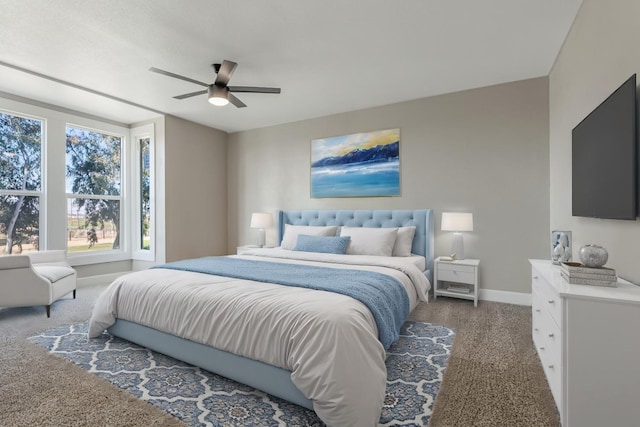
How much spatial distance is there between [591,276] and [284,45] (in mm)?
2909

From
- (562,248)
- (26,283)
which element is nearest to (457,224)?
(562,248)

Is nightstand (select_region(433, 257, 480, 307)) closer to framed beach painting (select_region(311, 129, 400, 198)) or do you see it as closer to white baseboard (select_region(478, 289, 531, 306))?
white baseboard (select_region(478, 289, 531, 306))

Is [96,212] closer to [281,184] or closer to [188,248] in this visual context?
[188,248]

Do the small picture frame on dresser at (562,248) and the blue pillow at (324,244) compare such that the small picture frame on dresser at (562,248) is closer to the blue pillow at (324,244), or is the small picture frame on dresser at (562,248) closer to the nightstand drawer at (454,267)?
the nightstand drawer at (454,267)

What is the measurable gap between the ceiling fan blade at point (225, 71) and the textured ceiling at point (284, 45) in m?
0.21

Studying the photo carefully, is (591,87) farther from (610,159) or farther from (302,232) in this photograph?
(302,232)

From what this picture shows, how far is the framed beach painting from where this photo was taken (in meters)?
4.43

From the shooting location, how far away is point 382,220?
4.37 meters

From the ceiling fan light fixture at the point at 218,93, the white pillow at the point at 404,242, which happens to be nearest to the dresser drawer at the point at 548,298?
the white pillow at the point at 404,242

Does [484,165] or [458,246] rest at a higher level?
[484,165]

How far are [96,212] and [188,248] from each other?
5.09 feet

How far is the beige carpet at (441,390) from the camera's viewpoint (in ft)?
5.56

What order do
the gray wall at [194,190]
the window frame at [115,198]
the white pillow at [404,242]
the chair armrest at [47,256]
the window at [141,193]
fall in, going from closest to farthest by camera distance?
the chair armrest at [47,256]
the white pillow at [404,242]
the window frame at [115,198]
the gray wall at [194,190]
the window at [141,193]

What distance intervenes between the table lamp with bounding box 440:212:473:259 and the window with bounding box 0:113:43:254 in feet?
18.1
